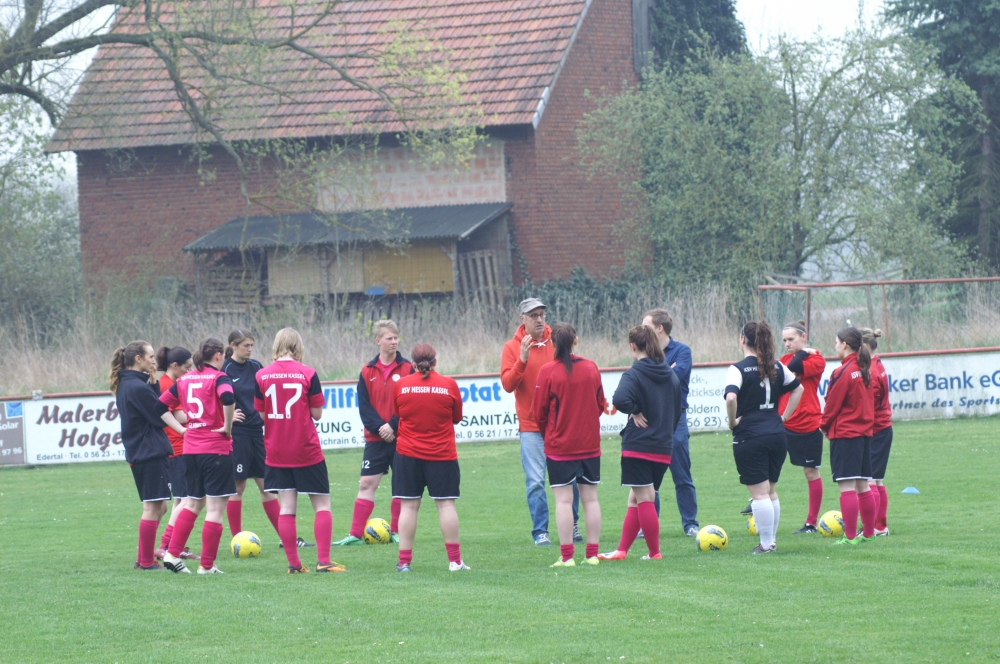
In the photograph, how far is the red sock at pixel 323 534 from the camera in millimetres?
9414

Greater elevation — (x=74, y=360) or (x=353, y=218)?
(x=353, y=218)

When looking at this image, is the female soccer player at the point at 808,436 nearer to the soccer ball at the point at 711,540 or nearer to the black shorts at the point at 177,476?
the soccer ball at the point at 711,540

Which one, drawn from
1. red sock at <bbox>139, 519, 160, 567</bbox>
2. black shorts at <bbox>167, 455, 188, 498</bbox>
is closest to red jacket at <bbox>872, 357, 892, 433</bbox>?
black shorts at <bbox>167, 455, 188, 498</bbox>

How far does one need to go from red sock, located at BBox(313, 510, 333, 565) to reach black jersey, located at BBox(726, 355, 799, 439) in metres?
3.22

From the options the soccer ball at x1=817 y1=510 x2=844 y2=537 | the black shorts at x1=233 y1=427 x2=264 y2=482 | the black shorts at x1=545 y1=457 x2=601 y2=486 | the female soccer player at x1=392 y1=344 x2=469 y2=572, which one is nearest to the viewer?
the female soccer player at x1=392 y1=344 x2=469 y2=572

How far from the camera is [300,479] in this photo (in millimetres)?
9328

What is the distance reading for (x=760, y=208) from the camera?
30266 mm

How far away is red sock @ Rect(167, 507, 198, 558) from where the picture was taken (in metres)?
9.73

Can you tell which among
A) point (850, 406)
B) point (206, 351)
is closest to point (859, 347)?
point (850, 406)

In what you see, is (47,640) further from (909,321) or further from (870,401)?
(909,321)

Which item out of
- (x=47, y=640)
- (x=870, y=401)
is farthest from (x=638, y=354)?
(x=47, y=640)

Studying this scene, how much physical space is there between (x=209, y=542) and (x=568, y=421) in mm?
2992

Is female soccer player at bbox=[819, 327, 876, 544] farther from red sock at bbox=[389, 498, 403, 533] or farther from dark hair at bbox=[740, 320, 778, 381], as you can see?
red sock at bbox=[389, 498, 403, 533]

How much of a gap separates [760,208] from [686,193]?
79.0 inches
